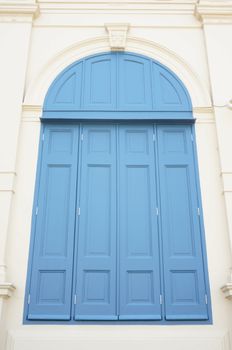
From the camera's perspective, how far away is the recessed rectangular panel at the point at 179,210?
4578mm

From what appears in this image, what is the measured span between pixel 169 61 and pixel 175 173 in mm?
1925

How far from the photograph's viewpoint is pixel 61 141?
513cm

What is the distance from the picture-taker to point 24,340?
4062mm

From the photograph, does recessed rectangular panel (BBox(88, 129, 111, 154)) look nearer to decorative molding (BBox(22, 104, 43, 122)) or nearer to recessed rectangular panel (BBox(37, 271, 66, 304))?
decorative molding (BBox(22, 104, 43, 122))

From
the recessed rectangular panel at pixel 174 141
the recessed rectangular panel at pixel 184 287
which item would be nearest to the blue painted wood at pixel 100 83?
the recessed rectangular panel at pixel 174 141

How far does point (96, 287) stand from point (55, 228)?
91cm

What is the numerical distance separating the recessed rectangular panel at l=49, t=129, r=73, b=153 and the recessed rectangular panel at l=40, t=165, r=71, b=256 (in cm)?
27

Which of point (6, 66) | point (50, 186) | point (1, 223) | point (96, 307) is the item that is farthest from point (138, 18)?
point (96, 307)

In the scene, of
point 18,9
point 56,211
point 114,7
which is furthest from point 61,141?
point 114,7

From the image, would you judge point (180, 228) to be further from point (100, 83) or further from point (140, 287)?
point (100, 83)

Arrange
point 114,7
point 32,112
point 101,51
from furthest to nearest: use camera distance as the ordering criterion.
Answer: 1. point 114,7
2. point 101,51
3. point 32,112

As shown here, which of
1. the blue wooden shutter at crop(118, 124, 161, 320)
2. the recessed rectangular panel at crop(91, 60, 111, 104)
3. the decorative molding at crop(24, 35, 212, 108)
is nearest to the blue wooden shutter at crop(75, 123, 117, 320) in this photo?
the blue wooden shutter at crop(118, 124, 161, 320)

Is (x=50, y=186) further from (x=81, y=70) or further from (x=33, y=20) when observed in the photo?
(x=33, y=20)

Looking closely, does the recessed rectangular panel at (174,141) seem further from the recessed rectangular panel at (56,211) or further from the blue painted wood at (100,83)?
the recessed rectangular panel at (56,211)
